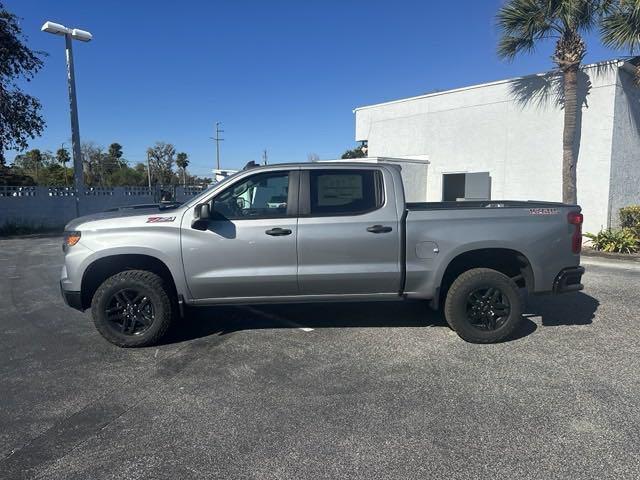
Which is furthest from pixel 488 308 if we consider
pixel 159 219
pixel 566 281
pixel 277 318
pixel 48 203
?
pixel 48 203

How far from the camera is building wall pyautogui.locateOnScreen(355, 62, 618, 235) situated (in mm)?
12945

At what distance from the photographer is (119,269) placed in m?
4.98

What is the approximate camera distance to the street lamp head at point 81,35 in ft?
50.5

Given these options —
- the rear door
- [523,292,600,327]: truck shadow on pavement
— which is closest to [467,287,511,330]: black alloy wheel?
the rear door

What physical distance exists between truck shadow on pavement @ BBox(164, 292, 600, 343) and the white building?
25.7 ft

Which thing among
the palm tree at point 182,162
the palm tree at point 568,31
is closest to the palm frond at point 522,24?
the palm tree at point 568,31

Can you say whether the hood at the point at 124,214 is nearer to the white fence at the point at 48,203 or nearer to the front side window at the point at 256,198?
the front side window at the point at 256,198

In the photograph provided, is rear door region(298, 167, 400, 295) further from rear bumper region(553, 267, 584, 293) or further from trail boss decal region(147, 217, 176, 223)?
rear bumper region(553, 267, 584, 293)

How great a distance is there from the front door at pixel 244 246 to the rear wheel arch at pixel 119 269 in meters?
0.31

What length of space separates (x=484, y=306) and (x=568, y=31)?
10751 millimetres

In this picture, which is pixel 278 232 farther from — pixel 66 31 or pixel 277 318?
pixel 66 31

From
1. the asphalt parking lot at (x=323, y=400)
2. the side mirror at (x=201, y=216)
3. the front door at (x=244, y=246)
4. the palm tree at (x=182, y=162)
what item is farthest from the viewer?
the palm tree at (x=182, y=162)

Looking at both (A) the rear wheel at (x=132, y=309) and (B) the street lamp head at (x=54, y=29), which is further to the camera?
(B) the street lamp head at (x=54, y=29)

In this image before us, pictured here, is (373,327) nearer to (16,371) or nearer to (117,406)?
(117,406)
